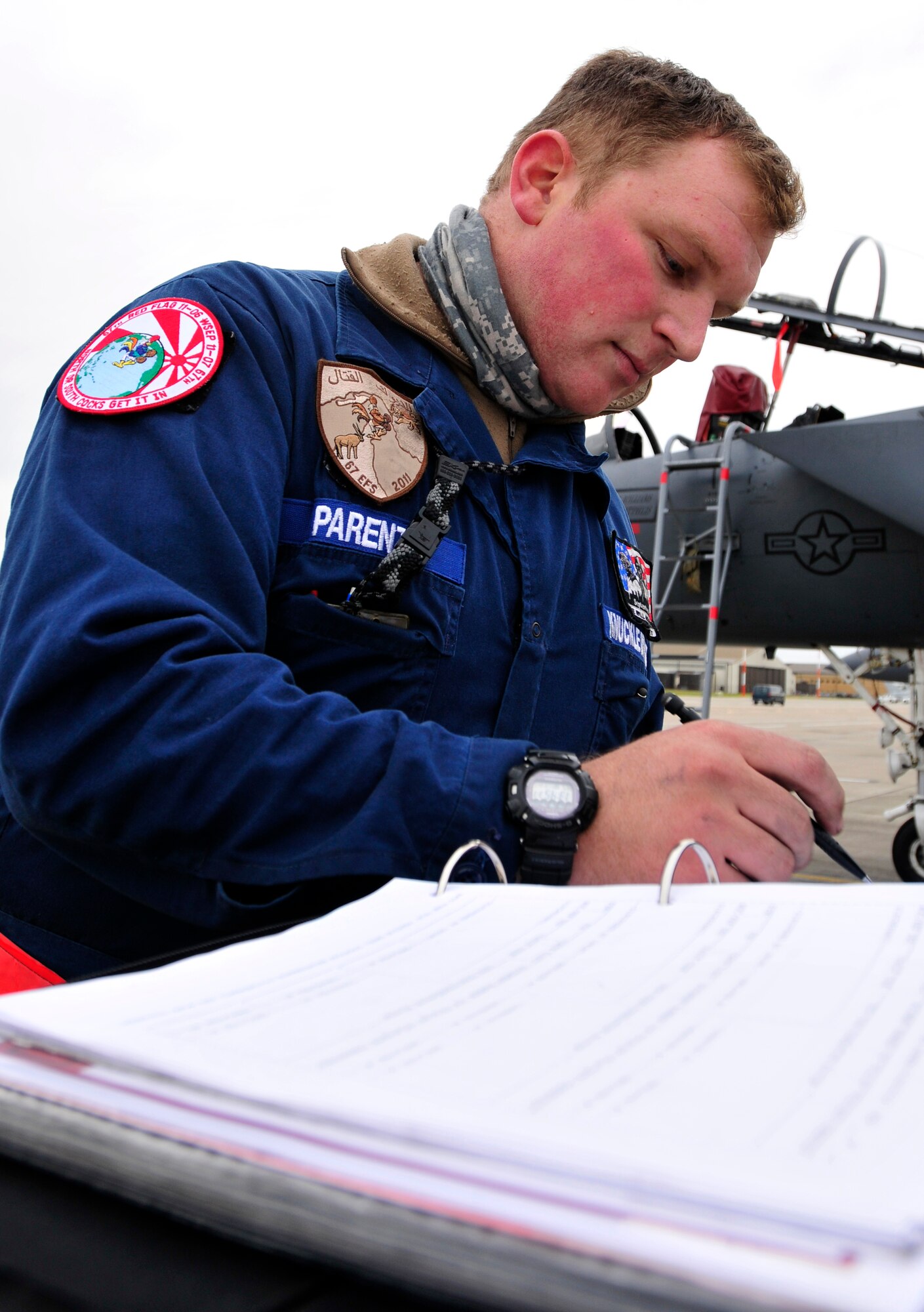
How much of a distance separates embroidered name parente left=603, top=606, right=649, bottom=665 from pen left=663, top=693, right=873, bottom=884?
108 mm

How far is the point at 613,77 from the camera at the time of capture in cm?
118

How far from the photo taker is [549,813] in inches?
27.5

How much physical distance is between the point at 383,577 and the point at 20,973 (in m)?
0.51

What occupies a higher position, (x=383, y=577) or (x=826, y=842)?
(x=383, y=577)

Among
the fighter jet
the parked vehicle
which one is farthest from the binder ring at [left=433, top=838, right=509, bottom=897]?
the parked vehicle

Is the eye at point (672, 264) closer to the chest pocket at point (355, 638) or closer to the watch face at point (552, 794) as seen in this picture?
the chest pocket at point (355, 638)

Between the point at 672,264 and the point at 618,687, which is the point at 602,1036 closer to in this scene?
the point at 618,687

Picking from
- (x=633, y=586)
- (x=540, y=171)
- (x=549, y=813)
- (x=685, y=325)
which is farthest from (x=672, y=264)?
(x=549, y=813)

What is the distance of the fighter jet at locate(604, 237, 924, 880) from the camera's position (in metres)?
3.62

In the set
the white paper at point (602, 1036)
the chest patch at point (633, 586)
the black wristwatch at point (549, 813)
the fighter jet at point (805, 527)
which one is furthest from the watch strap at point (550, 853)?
the fighter jet at point (805, 527)

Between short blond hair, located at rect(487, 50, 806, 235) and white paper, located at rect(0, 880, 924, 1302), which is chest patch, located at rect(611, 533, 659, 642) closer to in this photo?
short blond hair, located at rect(487, 50, 806, 235)

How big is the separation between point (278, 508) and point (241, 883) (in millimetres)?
382

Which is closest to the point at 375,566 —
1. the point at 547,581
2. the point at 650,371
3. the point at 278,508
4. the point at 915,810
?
the point at 278,508

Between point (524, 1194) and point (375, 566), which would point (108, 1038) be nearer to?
point (524, 1194)
